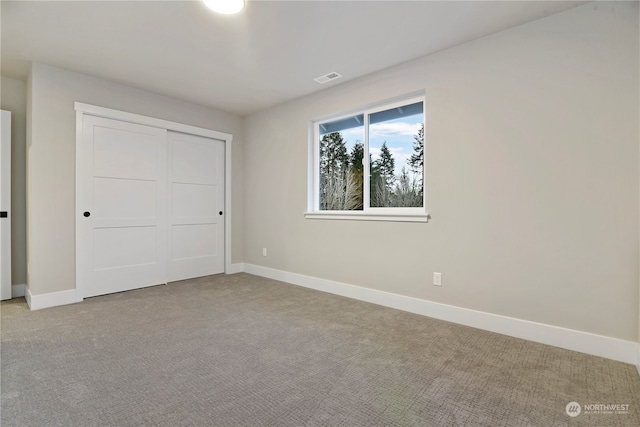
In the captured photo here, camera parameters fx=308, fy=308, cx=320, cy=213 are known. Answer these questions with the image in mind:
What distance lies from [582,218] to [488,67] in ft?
4.59

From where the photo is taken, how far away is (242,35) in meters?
2.59

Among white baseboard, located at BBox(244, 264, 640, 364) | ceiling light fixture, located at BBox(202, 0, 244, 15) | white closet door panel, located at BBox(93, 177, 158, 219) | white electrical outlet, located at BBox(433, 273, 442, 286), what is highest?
ceiling light fixture, located at BBox(202, 0, 244, 15)

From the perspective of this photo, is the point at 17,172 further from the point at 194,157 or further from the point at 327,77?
the point at 327,77

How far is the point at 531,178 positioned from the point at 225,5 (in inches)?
102

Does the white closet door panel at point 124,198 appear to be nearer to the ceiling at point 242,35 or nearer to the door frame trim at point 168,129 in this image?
the door frame trim at point 168,129

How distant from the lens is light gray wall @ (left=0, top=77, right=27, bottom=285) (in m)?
3.49

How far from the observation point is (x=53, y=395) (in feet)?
5.42

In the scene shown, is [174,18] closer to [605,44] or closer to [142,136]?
[142,136]

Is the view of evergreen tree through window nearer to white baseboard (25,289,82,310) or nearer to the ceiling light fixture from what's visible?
the ceiling light fixture

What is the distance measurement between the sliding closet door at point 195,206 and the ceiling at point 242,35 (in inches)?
41.7

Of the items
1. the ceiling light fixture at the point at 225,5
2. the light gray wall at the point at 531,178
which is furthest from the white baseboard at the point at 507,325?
the ceiling light fixture at the point at 225,5

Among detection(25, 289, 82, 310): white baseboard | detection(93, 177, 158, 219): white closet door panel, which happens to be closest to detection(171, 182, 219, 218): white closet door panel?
detection(93, 177, 158, 219): white closet door panel

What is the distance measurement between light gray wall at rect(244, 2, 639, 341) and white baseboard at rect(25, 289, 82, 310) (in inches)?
123

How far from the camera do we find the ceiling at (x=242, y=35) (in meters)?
2.25
